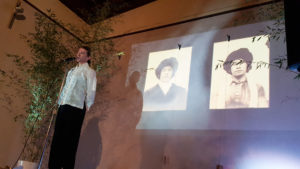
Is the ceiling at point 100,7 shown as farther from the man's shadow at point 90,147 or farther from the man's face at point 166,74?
the man's shadow at point 90,147

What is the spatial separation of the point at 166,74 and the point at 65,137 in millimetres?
1821

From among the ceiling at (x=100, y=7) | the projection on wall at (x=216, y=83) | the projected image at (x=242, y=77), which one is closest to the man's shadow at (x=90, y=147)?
the projection on wall at (x=216, y=83)

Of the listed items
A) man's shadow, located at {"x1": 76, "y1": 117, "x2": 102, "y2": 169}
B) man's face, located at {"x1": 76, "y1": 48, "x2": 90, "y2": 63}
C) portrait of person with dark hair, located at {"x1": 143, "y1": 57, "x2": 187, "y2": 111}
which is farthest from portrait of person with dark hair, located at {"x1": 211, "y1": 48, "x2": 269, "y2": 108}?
man's shadow, located at {"x1": 76, "y1": 117, "x2": 102, "y2": 169}

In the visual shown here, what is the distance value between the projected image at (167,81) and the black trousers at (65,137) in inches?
54.5

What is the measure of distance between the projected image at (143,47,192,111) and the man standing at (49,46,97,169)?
124 cm

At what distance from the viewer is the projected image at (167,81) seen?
378cm

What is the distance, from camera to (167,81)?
396 centimetres

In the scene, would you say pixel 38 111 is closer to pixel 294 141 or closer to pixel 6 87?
pixel 6 87

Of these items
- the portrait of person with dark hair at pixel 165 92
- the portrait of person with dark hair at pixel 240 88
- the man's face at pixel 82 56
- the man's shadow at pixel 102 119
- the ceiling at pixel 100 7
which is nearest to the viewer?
the man's face at pixel 82 56

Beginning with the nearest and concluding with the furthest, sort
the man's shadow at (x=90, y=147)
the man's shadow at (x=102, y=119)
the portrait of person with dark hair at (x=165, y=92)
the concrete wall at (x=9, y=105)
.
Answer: the portrait of person with dark hair at (x=165, y=92)
the concrete wall at (x=9, y=105)
the man's shadow at (x=102, y=119)
the man's shadow at (x=90, y=147)

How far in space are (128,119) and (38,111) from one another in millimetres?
1340

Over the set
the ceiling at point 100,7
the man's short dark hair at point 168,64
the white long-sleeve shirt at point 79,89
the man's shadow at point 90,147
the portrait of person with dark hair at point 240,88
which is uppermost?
the ceiling at point 100,7

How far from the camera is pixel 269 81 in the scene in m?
3.15

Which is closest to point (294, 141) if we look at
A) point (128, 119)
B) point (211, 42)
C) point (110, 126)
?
point (211, 42)
